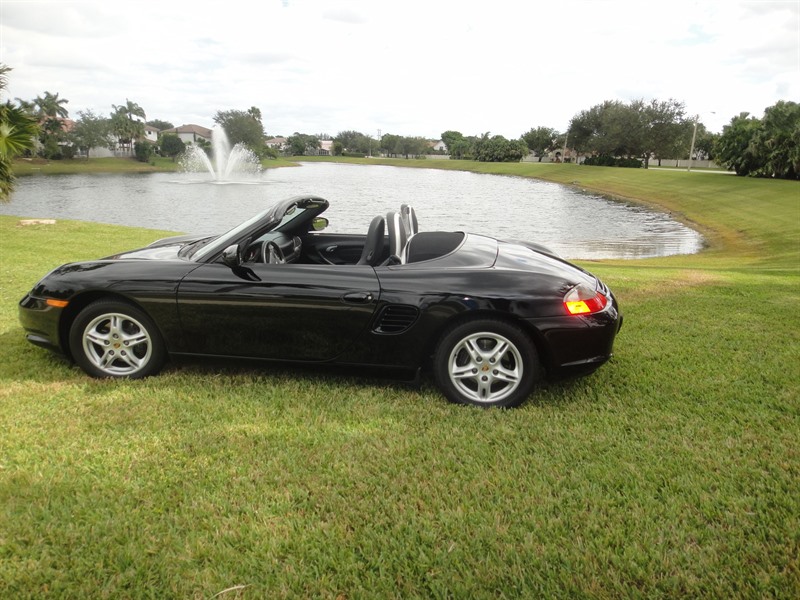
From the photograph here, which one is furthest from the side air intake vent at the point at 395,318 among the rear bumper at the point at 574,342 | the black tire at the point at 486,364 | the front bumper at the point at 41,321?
the front bumper at the point at 41,321

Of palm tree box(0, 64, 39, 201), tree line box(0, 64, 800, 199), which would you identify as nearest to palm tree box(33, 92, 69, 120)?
tree line box(0, 64, 800, 199)

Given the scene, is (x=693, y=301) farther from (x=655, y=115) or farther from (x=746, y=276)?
(x=655, y=115)

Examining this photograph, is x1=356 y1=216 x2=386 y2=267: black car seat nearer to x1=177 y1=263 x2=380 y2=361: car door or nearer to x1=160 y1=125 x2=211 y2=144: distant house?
x1=177 y1=263 x2=380 y2=361: car door

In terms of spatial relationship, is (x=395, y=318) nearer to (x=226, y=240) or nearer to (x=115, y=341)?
(x=226, y=240)

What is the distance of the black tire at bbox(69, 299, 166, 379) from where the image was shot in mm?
3963

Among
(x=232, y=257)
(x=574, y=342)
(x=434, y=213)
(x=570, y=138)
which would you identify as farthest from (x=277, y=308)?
(x=570, y=138)

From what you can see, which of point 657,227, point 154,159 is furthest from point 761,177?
point 154,159

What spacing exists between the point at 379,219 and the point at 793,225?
23.4m

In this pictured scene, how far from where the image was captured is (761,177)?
133 ft

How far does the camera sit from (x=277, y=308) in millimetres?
3760

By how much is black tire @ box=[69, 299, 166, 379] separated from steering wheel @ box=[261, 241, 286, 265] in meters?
0.89

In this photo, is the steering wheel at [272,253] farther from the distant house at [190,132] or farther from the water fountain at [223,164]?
the distant house at [190,132]

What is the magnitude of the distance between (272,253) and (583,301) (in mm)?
2213

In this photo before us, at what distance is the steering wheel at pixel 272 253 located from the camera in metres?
4.13
